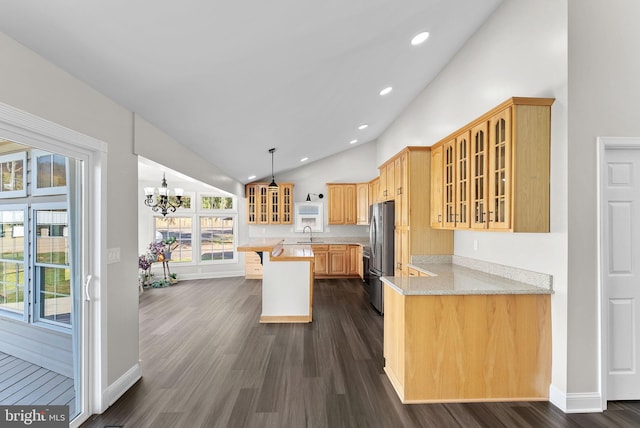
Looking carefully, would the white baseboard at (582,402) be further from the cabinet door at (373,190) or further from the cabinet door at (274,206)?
the cabinet door at (274,206)

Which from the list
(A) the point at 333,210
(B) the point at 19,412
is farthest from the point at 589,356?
(A) the point at 333,210

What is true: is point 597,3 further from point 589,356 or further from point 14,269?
point 14,269

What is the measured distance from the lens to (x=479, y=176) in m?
2.87

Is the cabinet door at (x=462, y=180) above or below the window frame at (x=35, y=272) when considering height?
A: above

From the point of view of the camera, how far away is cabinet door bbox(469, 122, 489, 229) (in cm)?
273

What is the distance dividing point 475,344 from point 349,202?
576 centimetres

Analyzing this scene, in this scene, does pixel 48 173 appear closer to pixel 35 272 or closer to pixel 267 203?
pixel 35 272

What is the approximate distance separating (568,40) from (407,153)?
74.8 inches

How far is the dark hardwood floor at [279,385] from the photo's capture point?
225 centimetres

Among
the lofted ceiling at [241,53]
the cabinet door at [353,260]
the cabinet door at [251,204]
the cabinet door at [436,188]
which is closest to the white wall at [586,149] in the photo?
the lofted ceiling at [241,53]

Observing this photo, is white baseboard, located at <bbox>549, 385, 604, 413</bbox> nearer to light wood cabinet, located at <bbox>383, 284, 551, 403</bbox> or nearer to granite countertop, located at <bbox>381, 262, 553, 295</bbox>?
light wood cabinet, located at <bbox>383, 284, 551, 403</bbox>

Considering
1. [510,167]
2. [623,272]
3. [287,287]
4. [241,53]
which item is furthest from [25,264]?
[623,272]

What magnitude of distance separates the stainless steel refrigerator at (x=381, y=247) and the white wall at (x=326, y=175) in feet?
9.97

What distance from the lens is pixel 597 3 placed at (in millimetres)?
2340
